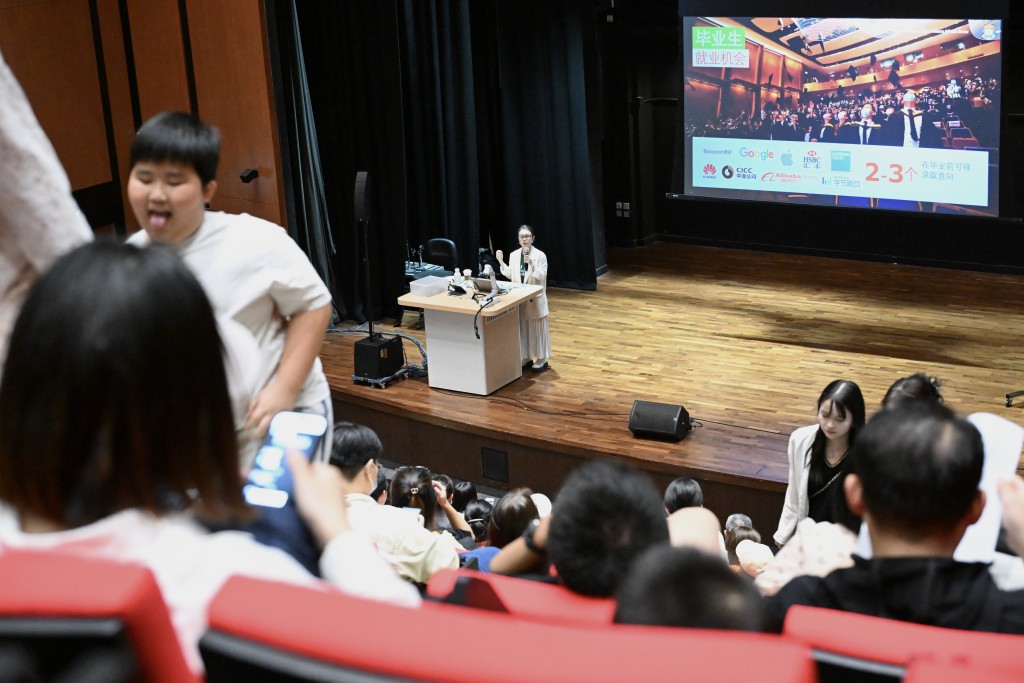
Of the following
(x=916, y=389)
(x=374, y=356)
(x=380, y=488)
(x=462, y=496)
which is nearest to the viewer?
(x=916, y=389)

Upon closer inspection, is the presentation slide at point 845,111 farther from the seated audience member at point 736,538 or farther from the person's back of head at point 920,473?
the person's back of head at point 920,473

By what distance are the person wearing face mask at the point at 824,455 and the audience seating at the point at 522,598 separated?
9.61 ft

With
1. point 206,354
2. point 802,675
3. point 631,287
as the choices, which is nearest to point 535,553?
point 206,354

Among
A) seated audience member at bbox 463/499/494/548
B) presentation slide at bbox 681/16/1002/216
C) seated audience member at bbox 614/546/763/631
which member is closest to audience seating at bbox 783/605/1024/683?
seated audience member at bbox 614/546/763/631

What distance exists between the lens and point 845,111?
8.58 m

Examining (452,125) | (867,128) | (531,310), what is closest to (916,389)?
(531,310)

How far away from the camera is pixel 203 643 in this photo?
740 millimetres

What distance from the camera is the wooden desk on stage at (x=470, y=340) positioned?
7219mm

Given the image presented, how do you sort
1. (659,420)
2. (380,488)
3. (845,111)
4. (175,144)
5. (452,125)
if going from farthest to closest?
(452,125) → (845,111) → (659,420) → (380,488) → (175,144)

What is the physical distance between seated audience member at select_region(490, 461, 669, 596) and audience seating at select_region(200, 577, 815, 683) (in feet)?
2.36

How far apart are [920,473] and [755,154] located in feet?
26.3

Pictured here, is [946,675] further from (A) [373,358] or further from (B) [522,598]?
(A) [373,358]

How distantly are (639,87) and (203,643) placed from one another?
10.4m

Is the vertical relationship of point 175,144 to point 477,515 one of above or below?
above
